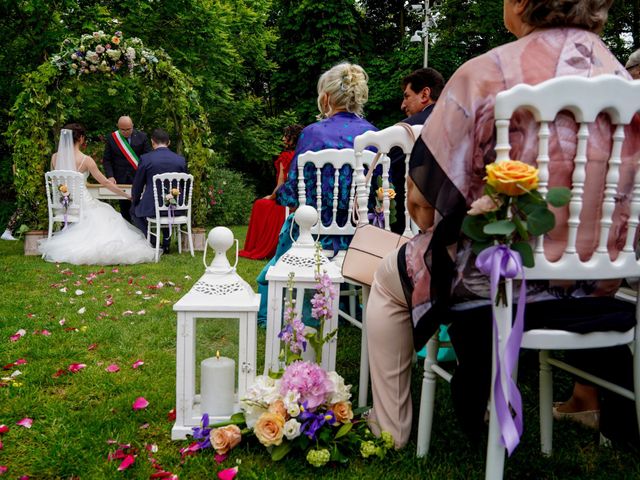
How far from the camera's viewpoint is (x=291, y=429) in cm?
203

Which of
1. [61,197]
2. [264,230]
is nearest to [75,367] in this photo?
[264,230]

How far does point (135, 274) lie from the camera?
6133mm

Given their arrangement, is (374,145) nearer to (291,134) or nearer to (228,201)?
(291,134)

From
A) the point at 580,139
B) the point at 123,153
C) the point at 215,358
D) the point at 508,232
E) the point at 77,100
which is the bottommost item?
the point at 215,358

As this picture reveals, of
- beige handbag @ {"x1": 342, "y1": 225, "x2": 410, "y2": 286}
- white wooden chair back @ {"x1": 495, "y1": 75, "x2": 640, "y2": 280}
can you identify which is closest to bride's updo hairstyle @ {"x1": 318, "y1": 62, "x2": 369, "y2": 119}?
beige handbag @ {"x1": 342, "y1": 225, "x2": 410, "y2": 286}

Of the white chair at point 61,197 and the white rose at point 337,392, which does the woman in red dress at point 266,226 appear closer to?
the white chair at point 61,197

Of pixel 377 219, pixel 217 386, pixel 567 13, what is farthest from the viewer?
pixel 377 219

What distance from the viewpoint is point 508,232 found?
1.48 meters

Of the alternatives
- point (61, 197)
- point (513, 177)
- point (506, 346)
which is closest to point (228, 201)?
point (61, 197)

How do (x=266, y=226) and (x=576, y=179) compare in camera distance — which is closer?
(x=576, y=179)

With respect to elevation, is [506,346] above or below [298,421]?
above

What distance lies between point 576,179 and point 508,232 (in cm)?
25

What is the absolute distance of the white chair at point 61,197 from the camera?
23.9 ft

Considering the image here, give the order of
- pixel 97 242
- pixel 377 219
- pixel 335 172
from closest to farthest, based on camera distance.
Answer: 1. pixel 377 219
2. pixel 335 172
3. pixel 97 242
